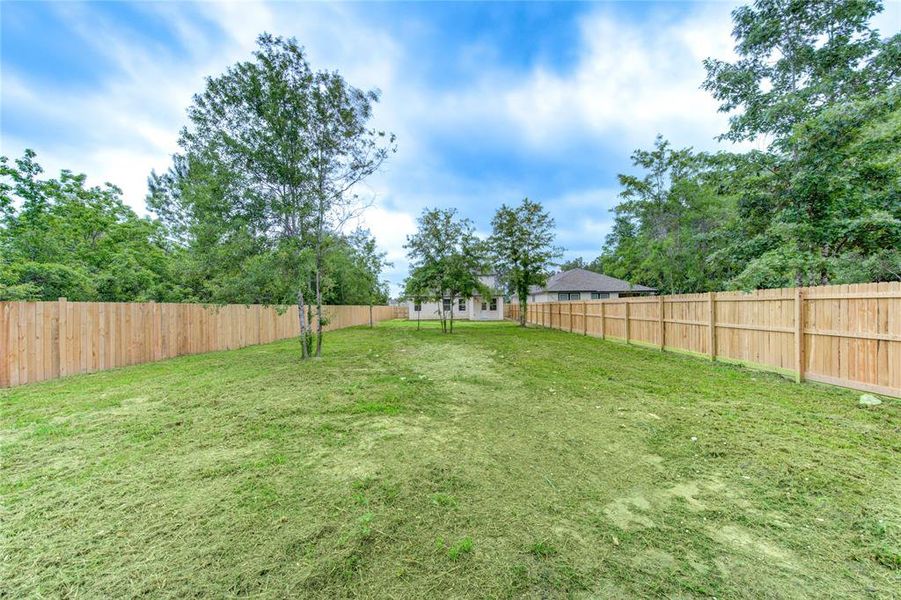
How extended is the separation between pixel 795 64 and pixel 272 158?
15.5 meters

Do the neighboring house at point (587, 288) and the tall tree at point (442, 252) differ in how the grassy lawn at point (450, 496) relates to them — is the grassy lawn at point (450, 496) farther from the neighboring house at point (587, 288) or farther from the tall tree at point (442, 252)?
the neighboring house at point (587, 288)

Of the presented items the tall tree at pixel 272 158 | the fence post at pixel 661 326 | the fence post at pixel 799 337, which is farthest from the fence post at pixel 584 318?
the tall tree at pixel 272 158

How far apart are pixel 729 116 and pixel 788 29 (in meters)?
2.52

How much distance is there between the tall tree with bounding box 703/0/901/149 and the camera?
31.7 feet

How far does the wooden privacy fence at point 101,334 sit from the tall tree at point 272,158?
1.62m

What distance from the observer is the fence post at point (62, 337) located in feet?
21.0

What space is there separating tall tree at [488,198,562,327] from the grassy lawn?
1534 centimetres

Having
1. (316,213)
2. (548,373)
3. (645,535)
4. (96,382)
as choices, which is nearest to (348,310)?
(316,213)

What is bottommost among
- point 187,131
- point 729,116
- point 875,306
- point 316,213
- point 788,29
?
point 875,306

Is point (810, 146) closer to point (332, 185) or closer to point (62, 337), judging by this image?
point (332, 185)

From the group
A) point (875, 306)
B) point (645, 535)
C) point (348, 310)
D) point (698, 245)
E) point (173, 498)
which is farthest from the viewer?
point (348, 310)

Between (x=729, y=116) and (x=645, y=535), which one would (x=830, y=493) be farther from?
(x=729, y=116)

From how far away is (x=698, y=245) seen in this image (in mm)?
15125

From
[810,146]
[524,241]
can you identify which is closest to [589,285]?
[524,241]
